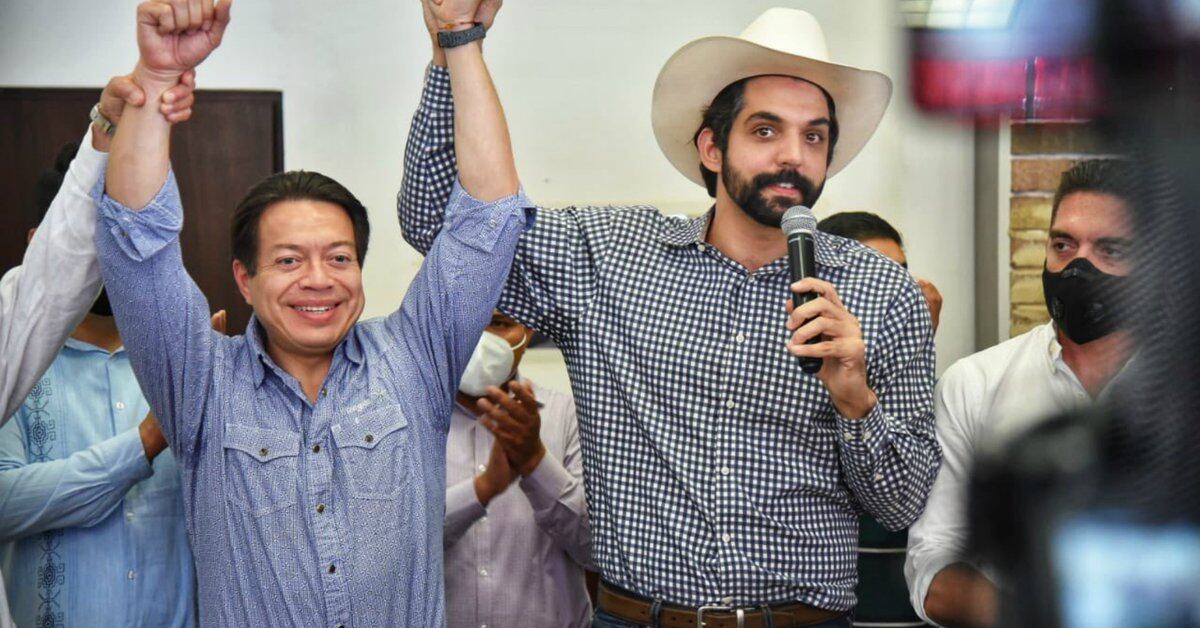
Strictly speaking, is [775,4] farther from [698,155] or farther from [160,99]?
[160,99]

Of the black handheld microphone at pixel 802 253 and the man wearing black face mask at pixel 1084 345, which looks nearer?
the man wearing black face mask at pixel 1084 345

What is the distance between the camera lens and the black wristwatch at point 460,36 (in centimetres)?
190

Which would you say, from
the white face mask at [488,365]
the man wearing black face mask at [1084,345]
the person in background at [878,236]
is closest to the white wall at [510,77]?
the person in background at [878,236]

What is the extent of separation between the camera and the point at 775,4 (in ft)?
14.8

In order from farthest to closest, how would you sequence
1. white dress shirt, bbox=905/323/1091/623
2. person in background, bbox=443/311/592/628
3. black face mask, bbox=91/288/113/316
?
person in background, bbox=443/311/592/628 < black face mask, bbox=91/288/113/316 < white dress shirt, bbox=905/323/1091/623

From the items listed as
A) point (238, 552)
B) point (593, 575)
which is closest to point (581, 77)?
point (593, 575)

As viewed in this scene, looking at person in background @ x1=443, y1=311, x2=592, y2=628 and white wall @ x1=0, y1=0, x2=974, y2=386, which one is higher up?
white wall @ x1=0, y1=0, x2=974, y2=386

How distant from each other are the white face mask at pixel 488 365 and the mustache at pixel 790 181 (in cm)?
98

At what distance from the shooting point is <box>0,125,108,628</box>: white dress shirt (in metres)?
1.80

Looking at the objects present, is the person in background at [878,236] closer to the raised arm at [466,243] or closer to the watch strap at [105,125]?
the raised arm at [466,243]

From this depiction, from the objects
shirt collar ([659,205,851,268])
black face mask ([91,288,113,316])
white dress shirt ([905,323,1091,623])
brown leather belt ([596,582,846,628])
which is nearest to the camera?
white dress shirt ([905,323,1091,623])

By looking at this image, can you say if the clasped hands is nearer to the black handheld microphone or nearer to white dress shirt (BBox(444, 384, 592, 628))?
white dress shirt (BBox(444, 384, 592, 628))

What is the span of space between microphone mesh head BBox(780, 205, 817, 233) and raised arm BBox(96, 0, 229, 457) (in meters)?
0.89

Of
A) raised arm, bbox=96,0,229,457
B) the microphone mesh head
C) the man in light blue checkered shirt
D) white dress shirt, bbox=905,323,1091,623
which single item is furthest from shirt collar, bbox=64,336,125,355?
white dress shirt, bbox=905,323,1091,623
